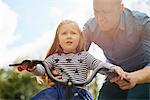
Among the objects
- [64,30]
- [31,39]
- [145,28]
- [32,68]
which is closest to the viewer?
[32,68]

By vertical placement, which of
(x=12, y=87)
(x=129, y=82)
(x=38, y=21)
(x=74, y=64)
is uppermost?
(x=38, y=21)

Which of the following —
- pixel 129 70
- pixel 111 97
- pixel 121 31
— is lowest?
pixel 111 97

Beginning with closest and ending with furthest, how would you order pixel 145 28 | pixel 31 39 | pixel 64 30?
pixel 64 30
pixel 145 28
pixel 31 39

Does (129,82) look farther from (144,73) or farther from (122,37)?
(122,37)

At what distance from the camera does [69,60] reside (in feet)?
7.12

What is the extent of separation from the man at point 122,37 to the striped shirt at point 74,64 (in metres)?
0.22

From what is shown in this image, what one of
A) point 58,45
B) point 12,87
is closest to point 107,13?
point 58,45

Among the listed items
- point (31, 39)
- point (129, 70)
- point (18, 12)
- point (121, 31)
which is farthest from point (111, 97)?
point (18, 12)

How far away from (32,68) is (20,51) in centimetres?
53

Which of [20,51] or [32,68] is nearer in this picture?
[32,68]

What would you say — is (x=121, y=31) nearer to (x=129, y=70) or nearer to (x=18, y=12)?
(x=129, y=70)

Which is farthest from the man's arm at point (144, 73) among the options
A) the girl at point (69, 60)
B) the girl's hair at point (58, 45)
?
the girl's hair at point (58, 45)

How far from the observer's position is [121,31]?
2375 mm

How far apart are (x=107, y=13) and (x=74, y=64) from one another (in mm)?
352
